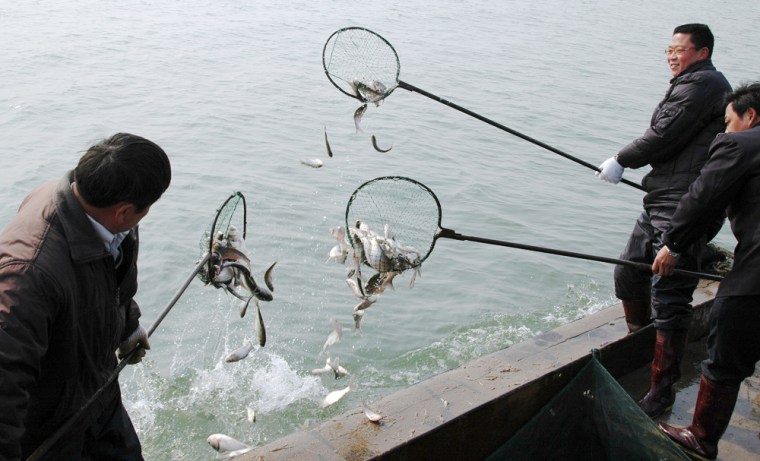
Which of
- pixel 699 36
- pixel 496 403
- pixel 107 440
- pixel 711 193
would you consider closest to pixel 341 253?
pixel 496 403

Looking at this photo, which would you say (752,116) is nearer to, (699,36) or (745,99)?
(745,99)

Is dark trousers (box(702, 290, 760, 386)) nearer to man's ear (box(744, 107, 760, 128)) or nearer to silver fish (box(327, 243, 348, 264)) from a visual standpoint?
man's ear (box(744, 107, 760, 128))

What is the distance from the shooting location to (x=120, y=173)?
255cm

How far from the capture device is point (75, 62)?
1587 cm

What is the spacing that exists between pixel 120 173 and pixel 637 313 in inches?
157

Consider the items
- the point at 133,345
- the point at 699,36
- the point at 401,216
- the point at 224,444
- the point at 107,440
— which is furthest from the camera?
the point at 401,216

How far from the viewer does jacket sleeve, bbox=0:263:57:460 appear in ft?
7.78

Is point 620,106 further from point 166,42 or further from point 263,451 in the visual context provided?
point 263,451

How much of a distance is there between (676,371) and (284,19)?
753 inches

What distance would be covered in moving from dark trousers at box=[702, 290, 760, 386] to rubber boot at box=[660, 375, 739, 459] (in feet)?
0.22

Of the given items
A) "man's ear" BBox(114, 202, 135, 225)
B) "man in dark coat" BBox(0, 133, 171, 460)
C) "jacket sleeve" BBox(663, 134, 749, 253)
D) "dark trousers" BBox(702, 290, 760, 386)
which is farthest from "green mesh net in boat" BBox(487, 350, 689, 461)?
"man's ear" BBox(114, 202, 135, 225)

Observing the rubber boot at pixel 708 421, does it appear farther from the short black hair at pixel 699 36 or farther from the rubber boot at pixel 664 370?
the short black hair at pixel 699 36

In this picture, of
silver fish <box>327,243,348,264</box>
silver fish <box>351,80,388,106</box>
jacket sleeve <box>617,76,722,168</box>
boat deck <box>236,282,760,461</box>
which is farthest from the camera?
silver fish <box>351,80,388,106</box>

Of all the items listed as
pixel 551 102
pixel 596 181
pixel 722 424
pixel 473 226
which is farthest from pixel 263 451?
pixel 551 102
